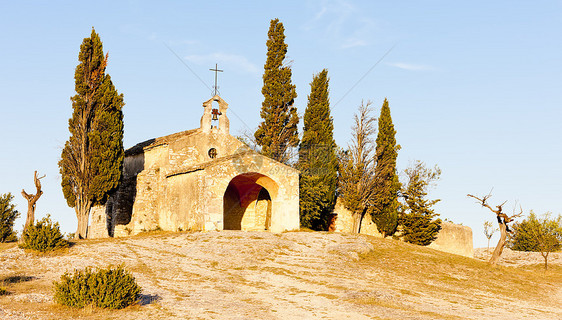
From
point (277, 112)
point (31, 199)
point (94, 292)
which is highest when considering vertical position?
point (277, 112)

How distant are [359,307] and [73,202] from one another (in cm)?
2100

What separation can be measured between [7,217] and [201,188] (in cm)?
2209

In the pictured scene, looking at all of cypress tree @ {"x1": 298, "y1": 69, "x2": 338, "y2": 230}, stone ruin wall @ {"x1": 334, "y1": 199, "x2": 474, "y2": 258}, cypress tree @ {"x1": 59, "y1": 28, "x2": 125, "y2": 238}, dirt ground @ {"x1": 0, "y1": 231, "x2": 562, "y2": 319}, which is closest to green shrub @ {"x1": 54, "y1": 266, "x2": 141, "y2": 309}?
dirt ground @ {"x1": 0, "y1": 231, "x2": 562, "y2": 319}

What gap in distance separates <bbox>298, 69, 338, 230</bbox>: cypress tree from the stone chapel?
3.12 m

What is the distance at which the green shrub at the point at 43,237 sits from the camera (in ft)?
76.8

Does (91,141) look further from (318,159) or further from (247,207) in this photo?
(318,159)

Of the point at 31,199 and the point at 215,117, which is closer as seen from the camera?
the point at 31,199

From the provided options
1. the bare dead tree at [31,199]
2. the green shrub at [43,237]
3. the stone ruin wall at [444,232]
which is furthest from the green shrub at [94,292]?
the stone ruin wall at [444,232]

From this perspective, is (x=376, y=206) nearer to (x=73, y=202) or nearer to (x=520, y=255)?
(x=520, y=255)

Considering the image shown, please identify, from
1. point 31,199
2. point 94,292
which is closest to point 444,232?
point 31,199

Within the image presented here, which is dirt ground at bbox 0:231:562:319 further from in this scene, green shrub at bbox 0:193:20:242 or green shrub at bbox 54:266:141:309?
green shrub at bbox 0:193:20:242

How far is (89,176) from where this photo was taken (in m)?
31.2

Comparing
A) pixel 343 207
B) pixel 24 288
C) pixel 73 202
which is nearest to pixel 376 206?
pixel 343 207

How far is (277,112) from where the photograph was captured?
40.3 meters
